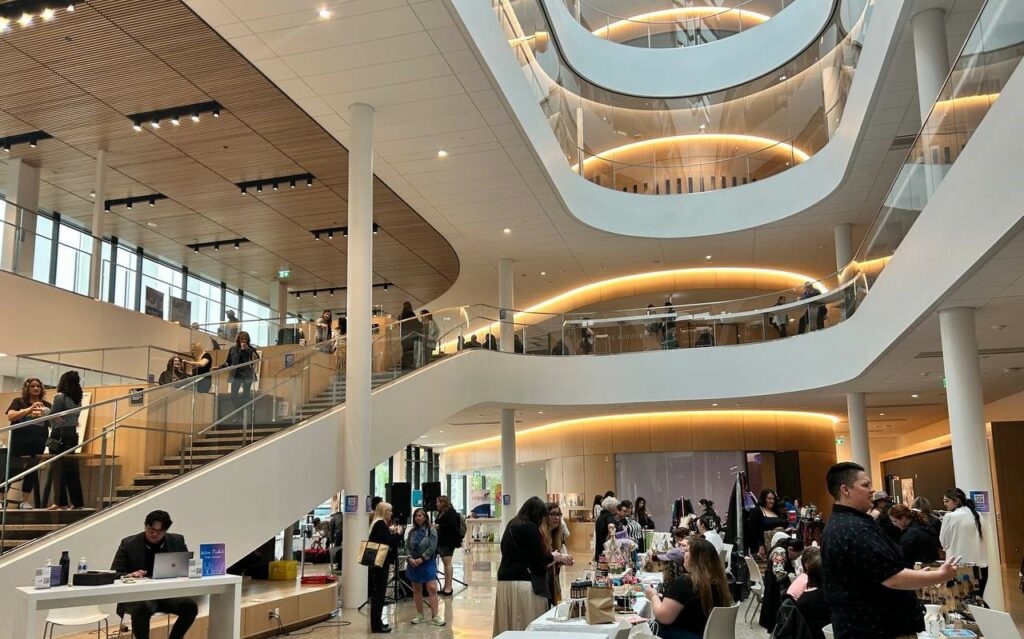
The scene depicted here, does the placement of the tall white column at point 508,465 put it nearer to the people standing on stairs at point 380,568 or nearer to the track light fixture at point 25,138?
the people standing on stairs at point 380,568

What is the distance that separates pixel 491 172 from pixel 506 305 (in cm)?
580

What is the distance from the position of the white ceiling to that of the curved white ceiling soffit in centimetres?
25

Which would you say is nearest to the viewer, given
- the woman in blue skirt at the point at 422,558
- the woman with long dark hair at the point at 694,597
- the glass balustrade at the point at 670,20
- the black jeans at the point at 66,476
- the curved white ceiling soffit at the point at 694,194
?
the woman with long dark hair at the point at 694,597

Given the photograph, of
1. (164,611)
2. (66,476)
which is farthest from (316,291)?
(164,611)

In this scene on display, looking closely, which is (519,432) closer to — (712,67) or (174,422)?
(712,67)

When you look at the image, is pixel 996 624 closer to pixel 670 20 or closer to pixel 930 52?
pixel 930 52

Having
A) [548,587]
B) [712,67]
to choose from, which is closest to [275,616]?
[548,587]

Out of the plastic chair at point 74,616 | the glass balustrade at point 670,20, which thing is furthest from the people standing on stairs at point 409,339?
the glass balustrade at point 670,20

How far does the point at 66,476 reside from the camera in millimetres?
8422

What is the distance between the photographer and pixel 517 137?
1417 cm

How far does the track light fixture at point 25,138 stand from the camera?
14.8m

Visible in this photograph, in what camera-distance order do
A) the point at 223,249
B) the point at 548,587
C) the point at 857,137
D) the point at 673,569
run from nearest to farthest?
the point at 673,569, the point at 548,587, the point at 857,137, the point at 223,249

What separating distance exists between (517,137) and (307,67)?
12.4 feet

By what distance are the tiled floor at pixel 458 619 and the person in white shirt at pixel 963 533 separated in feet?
4.93
